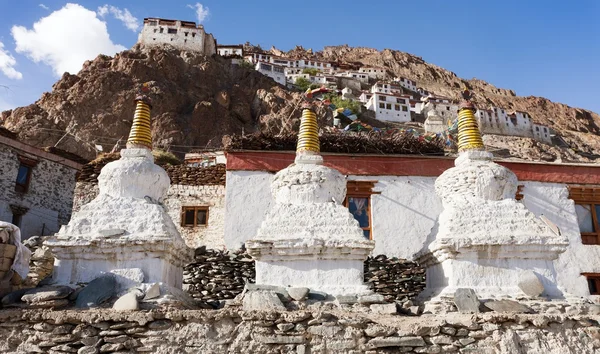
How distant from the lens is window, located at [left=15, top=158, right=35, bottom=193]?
804 inches

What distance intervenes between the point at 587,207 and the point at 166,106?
4241cm

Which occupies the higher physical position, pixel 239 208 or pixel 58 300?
pixel 239 208

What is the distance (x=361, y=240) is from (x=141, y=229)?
3559mm

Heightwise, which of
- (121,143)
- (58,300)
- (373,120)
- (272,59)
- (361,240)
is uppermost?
(272,59)

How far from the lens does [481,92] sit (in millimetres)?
98250

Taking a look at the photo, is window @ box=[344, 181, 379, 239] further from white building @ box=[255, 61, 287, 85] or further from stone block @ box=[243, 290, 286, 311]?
white building @ box=[255, 61, 287, 85]

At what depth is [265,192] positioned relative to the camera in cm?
1427

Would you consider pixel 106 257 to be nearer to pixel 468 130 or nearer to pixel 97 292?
pixel 97 292

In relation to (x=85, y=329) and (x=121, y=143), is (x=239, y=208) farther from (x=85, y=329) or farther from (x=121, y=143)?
(x=121, y=143)

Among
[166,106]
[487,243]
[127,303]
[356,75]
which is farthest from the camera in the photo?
[356,75]

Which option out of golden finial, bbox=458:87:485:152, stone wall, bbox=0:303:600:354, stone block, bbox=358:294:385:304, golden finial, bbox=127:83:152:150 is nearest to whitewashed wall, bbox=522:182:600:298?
golden finial, bbox=458:87:485:152

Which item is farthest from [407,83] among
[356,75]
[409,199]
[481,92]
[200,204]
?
[409,199]

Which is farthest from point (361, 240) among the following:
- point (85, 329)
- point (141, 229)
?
point (85, 329)

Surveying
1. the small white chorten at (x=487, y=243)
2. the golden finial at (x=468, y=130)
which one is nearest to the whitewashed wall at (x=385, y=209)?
the golden finial at (x=468, y=130)
